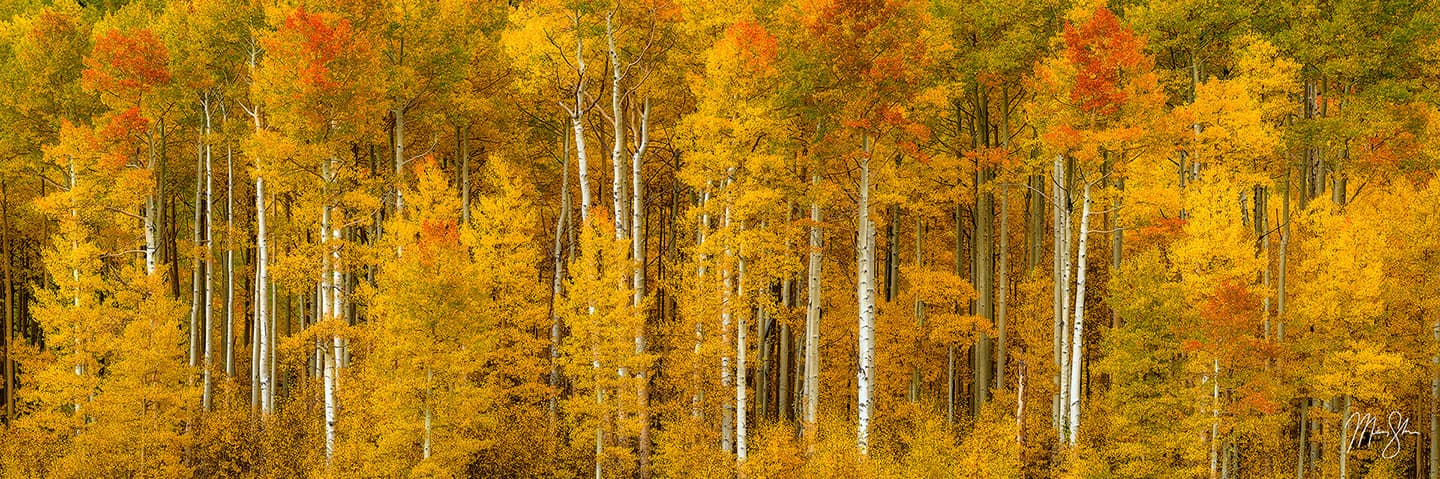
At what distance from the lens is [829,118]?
66.6 feet

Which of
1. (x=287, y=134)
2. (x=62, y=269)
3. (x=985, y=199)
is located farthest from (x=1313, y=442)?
(x=62, y=269)

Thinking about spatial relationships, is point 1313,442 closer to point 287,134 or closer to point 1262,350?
point 1262,350

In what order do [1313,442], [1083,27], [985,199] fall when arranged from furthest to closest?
[985,199]
[1313,442]
[1083,27]

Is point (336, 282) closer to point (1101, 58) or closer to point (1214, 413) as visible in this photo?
point (1101, 58)

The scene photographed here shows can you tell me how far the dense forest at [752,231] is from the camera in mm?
20500

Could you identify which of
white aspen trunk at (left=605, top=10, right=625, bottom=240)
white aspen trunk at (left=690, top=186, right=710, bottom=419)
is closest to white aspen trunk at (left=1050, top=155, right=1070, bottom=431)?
white aspen trunk at (left=690, top=186, right=710, bottom=419)

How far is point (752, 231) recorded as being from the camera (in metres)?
20.3

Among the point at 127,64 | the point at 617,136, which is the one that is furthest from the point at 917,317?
the point at 127,64

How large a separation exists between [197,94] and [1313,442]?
25.6 metres

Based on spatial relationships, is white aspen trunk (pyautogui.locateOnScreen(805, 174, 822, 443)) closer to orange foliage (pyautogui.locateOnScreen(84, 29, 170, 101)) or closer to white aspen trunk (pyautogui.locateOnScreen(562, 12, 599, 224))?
white aspen trunk (pyautogui.locateOnScreen(562, 12, 599, 224))

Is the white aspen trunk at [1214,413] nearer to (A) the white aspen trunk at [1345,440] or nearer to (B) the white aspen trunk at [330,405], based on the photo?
(A) the white aspen trunk at [1345,440]
